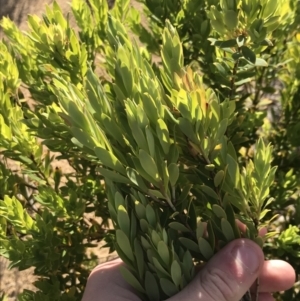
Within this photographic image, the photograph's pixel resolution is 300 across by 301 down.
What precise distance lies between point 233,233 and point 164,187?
20 cm

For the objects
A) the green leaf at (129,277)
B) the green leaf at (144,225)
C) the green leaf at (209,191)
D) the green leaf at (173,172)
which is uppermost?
the green leaf at (173,172)

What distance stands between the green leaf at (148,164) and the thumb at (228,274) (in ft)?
0.81

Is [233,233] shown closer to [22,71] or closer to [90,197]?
[90,197]

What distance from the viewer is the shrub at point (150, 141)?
803mm

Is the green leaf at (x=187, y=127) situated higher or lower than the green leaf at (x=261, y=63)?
lower

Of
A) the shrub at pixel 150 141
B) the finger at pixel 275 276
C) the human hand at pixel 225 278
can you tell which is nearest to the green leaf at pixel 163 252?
the shrub at pixel 150 141

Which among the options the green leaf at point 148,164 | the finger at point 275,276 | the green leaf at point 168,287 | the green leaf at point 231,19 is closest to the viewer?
the green leaf at point 148,164

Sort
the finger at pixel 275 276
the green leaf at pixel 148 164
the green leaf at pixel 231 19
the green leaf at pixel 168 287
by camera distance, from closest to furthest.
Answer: the green leaf at pixel 148 164 → the green leaf at pixel 168 287 → the green leaf at pixel 231 19 → the finger at pixel 275 276

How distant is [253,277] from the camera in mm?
966

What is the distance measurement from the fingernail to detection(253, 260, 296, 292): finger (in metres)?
0.22

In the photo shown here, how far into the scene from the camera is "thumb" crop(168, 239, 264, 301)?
90 cm

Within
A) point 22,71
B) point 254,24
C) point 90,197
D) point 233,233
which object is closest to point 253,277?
point 233,233

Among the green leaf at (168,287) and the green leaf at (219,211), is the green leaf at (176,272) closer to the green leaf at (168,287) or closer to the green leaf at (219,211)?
the green leaf at (168,287)

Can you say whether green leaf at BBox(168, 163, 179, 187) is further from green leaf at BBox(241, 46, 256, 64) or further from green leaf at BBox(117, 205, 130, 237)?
green leaf at BBox(241, 46, 256, 64)
